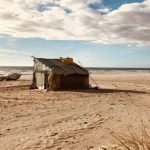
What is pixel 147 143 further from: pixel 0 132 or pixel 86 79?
pixel 86 79

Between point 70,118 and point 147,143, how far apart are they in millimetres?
8585

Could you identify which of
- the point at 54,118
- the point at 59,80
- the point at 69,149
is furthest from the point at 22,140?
the point at 59,80

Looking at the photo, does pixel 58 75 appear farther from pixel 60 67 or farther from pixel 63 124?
pixel 63 124

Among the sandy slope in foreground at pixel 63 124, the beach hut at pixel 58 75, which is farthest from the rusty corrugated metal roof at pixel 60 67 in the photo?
the sandy slope in foreground at pixel 63 124

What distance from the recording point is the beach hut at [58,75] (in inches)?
1011

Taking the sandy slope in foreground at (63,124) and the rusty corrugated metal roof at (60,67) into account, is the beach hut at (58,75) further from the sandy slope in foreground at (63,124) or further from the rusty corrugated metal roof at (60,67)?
the sandy slope in foreground at (63,124)

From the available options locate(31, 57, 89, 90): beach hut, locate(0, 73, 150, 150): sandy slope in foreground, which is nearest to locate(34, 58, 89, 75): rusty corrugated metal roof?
locate(31, 57, 89, 90): beach hut

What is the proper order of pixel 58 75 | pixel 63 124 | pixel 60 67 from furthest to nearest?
pixel 60 67
pixel 58 75
pixel 63 124

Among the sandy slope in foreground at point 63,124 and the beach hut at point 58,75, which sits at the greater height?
the beach hut at point 58,75

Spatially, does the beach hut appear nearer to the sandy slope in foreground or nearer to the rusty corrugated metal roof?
the rusty corrugated metal roof

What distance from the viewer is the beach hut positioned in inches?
1011

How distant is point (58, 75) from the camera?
25750mm

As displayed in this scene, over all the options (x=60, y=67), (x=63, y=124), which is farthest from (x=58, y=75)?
(x=63, y=124)

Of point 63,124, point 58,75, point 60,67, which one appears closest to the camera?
point 63,124
